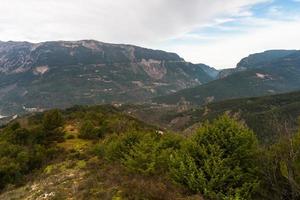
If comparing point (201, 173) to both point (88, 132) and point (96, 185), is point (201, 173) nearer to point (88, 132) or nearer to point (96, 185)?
point (96, 185)

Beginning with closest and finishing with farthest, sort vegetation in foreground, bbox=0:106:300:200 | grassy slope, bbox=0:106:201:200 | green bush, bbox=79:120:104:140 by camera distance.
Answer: vegetation in foreground, bbox=0:106:300:200 → grassy slope, bbox=0:106:201:200 → green bush, bbox=79:120:104:140

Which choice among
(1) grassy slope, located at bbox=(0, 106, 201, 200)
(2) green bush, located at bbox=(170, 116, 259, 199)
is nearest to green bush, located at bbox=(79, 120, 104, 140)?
(1) grassy slope, located at bbox=(0, 106, 201, 200)

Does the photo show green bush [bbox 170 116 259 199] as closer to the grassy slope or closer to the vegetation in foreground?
the vegetation in foreground

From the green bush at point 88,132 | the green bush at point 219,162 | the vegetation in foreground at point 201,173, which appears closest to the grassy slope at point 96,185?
the vegetation in foreground at point 201,173

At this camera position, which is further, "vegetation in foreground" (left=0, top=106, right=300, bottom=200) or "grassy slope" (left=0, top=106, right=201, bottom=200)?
"grassy slope" (left=0, top=106, right=201, bottom=200)

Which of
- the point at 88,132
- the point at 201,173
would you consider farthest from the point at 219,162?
the point at 88,132

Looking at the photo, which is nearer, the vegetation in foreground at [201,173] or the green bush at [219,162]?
the green bush at [219,162]

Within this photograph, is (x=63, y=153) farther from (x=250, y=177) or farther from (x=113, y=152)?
(x=250, y=177)

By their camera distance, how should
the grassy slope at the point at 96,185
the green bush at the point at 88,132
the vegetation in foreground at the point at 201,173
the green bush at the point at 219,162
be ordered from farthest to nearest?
the green bush at the point at 88,132 → the grassy slope at the point at 96,185 → the vegetation in foreground at the point at 201,173 → the green bush at the point at 219,162

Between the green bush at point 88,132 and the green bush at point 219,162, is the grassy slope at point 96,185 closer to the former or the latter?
the green bush at point 219,162

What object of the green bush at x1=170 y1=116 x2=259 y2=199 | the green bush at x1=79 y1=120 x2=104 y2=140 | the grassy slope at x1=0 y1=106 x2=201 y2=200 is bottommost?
the green bush at x1=79 y1=120 x2=104 y2=140

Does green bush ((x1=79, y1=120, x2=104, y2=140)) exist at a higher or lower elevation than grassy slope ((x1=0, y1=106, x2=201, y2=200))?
lower

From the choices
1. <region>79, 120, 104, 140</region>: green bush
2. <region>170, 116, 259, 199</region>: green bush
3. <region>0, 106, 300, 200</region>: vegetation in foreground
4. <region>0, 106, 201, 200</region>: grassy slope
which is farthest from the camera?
<region>79, 120, 104, 140</region>: green bush

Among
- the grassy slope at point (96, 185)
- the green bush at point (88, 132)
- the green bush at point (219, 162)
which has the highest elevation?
the green bush at point (219, 162)
